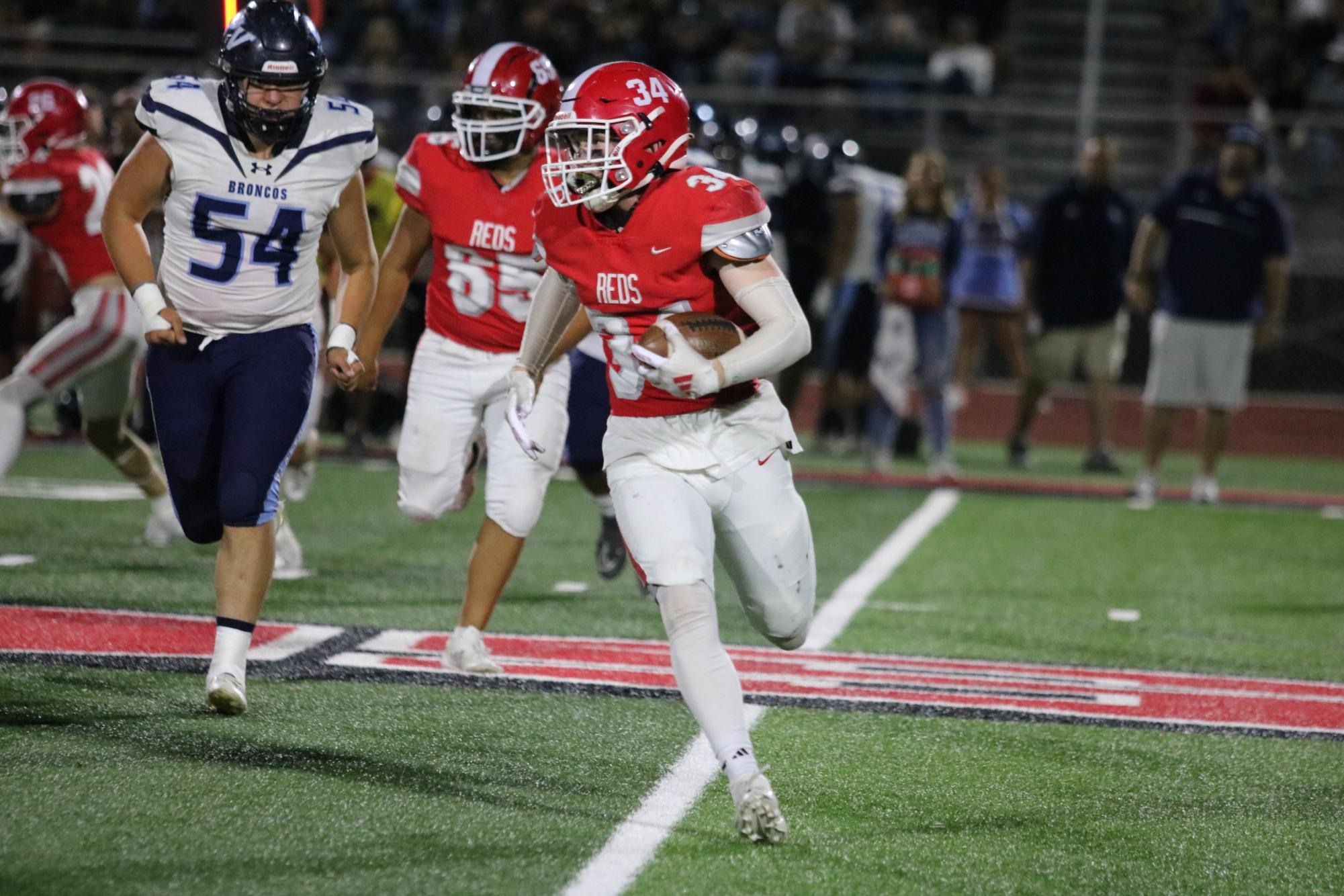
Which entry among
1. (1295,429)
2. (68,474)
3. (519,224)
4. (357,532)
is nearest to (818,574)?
(357,532)

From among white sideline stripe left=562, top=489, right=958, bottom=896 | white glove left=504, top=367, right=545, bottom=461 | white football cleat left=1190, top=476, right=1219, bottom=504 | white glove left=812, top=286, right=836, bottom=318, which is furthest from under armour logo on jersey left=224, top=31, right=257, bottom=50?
→ white glove left=812, top=286, right=836, bottom=318

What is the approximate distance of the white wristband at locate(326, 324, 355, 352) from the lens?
15.7ft

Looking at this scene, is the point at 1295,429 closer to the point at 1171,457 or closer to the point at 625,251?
the point at 1171,457

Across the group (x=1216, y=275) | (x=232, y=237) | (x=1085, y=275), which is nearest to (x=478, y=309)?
(x=232, y=237)

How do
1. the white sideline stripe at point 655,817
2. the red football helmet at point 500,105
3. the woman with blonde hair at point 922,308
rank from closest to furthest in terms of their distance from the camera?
the white sideline stripe at point 655,817 < the red football helmet at point 500,105 < the woman with blonde hair at point 922,308

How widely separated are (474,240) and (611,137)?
158 centimetres

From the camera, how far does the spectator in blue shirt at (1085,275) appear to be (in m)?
11.4

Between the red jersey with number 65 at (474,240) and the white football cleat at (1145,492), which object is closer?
the red jersey with number 65 at (474,240)

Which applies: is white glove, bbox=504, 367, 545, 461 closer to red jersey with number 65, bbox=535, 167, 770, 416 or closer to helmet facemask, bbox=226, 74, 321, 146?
red jersey with number 65, bbox=535, 167, 770, 416

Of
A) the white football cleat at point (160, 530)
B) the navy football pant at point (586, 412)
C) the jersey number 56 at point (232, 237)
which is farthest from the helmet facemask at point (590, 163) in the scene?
the white football cleat at point (160, 530)

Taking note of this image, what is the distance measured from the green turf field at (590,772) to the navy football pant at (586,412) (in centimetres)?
53

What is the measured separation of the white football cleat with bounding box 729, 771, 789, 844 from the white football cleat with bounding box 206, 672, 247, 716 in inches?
59.7

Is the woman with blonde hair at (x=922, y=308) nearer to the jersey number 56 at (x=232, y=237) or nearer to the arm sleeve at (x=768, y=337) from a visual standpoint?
the jersey number 56 at (x=232, y=237)

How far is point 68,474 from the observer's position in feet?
30.8
